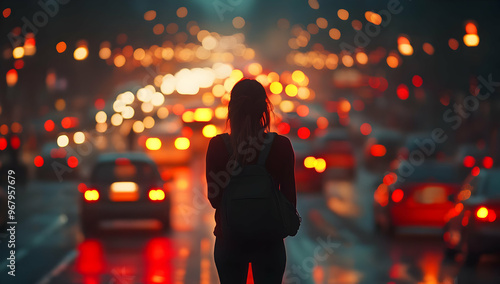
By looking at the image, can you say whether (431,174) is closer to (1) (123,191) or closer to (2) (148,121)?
(1) (123,191)

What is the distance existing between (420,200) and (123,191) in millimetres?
5238

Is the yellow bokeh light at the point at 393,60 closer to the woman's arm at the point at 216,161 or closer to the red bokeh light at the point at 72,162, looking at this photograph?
the red bokeh light at the point at 72,162

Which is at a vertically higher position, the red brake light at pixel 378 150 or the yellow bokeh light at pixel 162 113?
the yellow bokeh light at pixel 162 113

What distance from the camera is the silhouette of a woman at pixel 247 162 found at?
6121 millimetres

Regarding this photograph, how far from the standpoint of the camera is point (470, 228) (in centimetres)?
1562

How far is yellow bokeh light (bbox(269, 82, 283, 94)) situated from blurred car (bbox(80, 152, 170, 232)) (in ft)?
303

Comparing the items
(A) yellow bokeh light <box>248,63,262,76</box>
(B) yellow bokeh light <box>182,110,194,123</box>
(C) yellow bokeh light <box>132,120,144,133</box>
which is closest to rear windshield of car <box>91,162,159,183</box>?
(B) yellow bokeh light <box>182,110,194,123</box>

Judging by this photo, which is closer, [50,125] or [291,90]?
[50,125]

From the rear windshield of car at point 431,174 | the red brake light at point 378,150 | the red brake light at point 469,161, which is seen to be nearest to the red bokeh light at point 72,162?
the red brake light at point 378,150

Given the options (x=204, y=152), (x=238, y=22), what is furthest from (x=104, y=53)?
(x=238, y=22)

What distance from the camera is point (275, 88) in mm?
114250

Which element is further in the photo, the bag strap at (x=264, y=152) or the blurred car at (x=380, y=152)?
the blurred car at (x=380, y=152)

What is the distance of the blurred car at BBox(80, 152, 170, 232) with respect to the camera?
21.0m

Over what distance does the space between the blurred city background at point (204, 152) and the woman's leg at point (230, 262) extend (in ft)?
25.5
